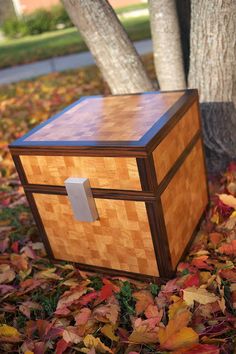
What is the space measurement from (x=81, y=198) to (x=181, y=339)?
2.17 feet

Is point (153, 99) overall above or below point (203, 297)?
above

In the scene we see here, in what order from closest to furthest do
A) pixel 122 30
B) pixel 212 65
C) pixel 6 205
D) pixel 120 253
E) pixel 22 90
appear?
1. pixel 120 253
2. pixel 212 65
3. pixel 122 30
4. pixel 6 205
5. pixel 22 90

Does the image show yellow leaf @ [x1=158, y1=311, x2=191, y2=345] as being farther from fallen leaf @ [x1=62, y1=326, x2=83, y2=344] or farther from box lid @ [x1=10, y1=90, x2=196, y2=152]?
box lid @ [x1=10, y1=90, x2=196, y2=152]

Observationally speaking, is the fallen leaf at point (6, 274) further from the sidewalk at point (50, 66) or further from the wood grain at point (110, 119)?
the sidewalk at point (50, 66)

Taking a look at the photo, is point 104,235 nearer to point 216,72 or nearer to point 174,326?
point 174,326

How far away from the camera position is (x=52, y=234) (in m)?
1.96

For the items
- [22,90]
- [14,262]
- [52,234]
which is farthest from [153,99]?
[22,90]

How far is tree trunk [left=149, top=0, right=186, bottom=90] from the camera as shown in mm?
2373

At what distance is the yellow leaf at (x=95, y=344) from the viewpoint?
1.47 metres

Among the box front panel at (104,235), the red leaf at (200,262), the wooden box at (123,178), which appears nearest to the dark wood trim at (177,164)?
the wooden box at (123,178)

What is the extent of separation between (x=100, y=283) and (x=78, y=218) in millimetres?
356

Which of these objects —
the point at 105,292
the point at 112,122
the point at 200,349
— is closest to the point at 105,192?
the point at 112,122

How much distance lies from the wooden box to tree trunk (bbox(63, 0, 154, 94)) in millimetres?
559

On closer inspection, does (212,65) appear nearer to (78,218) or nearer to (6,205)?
(78,218)
